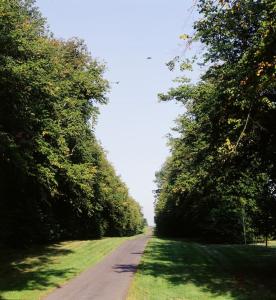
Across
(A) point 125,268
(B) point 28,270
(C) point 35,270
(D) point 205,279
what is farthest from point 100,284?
(B) point 28,270

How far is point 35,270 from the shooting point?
21.8 metres

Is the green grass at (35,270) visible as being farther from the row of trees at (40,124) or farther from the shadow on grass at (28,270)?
the row of trees at (40,124)

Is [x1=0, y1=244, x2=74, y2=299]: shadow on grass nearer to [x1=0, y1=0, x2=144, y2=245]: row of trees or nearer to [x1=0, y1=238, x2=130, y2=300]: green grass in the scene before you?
[x1=0, y1=238, x2=130, y2=300]: green grass

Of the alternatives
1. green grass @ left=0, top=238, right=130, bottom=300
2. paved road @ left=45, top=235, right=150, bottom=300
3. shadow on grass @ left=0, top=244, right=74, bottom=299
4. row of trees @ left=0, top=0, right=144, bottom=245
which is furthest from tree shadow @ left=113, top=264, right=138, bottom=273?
row of trees @ left=0, top=0, right=144, bottom=245

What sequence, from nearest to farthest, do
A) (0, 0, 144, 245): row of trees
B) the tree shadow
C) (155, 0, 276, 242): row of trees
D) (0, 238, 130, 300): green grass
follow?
1. (155, 0, 276, 242): row of trees
2. (0, 238, 130, 300): green grass
3. (0, 0, 144, 245): row of trees
4. the tree shadow

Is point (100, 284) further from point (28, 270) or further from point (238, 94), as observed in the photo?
point (238, 94)

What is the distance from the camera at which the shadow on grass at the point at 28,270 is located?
1710 cm

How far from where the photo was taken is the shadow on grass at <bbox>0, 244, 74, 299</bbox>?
56.1 feet

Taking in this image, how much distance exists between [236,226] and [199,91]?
1274 inches

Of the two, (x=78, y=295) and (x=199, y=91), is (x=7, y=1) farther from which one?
(x=78, y=295)

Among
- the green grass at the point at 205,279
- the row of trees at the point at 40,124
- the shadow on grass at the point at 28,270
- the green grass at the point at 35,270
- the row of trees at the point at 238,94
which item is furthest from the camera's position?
the row of trees at the point at 40,124

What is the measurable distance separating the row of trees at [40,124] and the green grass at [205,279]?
6.93 m

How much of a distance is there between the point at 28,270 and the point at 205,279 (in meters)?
9.03

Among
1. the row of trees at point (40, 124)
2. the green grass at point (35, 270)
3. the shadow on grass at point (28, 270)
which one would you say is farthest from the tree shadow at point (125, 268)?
the row of trees at point (40, 124)
